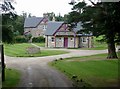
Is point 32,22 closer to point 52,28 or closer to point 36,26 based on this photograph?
point 36,26

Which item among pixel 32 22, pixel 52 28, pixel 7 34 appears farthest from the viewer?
pixel 32 22

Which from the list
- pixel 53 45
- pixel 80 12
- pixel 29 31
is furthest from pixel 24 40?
pixel 80 12

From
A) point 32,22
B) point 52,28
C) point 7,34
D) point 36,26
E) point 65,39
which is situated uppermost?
point 32,22

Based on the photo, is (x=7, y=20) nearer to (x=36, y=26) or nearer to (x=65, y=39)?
(x=65, y=39)

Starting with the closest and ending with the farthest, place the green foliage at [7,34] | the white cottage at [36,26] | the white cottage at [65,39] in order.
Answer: the green foliage at [7,34], the white cottage at [65,39], the white cottage at [36,26]

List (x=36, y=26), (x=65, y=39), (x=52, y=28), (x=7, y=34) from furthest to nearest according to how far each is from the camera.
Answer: (x=36, y=26) < (x=52, y=28) < (x=65, y=39) < (x=7, y=34)

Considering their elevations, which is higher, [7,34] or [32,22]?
[32,22]

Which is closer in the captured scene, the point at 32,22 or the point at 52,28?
the point at 52,28

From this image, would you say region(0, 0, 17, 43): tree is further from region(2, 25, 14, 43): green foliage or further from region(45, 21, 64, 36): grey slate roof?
region(45, 21, 64, 36): grey slate roof

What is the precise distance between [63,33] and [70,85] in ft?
166

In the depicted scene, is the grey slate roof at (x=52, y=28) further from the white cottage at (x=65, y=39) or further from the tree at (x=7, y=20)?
the tree at (x=7, y=20)

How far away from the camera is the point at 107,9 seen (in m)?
19.7

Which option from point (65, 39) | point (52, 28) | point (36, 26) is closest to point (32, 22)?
point (36, 26)

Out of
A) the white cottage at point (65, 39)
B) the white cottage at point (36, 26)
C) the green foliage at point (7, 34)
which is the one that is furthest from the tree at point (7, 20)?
the white cottage at point (36, 26)
